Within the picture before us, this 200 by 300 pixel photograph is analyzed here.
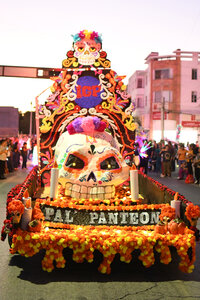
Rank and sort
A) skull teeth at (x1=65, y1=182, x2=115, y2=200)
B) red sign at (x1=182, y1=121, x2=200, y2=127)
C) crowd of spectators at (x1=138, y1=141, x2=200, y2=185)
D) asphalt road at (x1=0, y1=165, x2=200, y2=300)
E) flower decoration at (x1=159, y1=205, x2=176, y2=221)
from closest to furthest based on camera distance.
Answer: asphalt road at (x1=0, y1=165, x2=200, y2=300)
flower decoration at (x1=159, y1=205, x2=176, y2=221)
skull teeth at (x1=65, y1=182, x2=115, y2=200)
crowd of spectators at (x1=138, y1=141, x2=200, y2=185)
red sign at (x1=182, y1=121, x2=200, y2=127)

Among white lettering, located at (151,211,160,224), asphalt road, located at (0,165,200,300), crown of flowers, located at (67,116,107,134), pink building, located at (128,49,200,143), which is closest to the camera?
asphalt road, located at (0,165,200,300)

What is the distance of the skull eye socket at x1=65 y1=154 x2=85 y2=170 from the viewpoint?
702cm

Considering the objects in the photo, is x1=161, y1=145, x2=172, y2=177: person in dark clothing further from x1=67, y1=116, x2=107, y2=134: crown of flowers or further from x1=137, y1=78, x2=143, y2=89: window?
x1=137, y1=78, x2=143, y2=89: window

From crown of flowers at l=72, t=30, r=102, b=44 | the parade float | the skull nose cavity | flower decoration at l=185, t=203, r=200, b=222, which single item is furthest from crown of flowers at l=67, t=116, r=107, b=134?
crown of flowers at l=72, t=30, r=102, b=44

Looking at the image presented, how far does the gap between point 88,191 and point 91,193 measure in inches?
2.4

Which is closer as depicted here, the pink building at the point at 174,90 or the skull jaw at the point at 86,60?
the skull jaw at the point at 86,60

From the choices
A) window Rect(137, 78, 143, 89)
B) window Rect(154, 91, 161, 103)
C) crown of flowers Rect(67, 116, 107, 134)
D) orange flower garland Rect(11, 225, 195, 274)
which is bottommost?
orange flower garland Rect(11, 225, 195, 274)

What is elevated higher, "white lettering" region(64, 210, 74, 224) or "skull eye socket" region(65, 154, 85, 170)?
"skull eye socket" region(65, 154, 85, 170)

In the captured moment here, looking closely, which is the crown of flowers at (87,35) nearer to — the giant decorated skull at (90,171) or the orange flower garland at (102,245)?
the giant decorated skull at (90,171)

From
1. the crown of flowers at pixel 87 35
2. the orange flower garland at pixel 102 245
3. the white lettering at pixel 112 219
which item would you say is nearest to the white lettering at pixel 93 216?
the white lettering at pixel 112 219

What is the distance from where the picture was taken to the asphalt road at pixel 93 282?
493cm

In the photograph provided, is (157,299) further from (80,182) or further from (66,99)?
(66,99)

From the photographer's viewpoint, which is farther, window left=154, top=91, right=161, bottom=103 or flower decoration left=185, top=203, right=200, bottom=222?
window left=154, top=91, right=161, bottom=103

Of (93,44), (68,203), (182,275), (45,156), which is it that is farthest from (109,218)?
(93,44)
